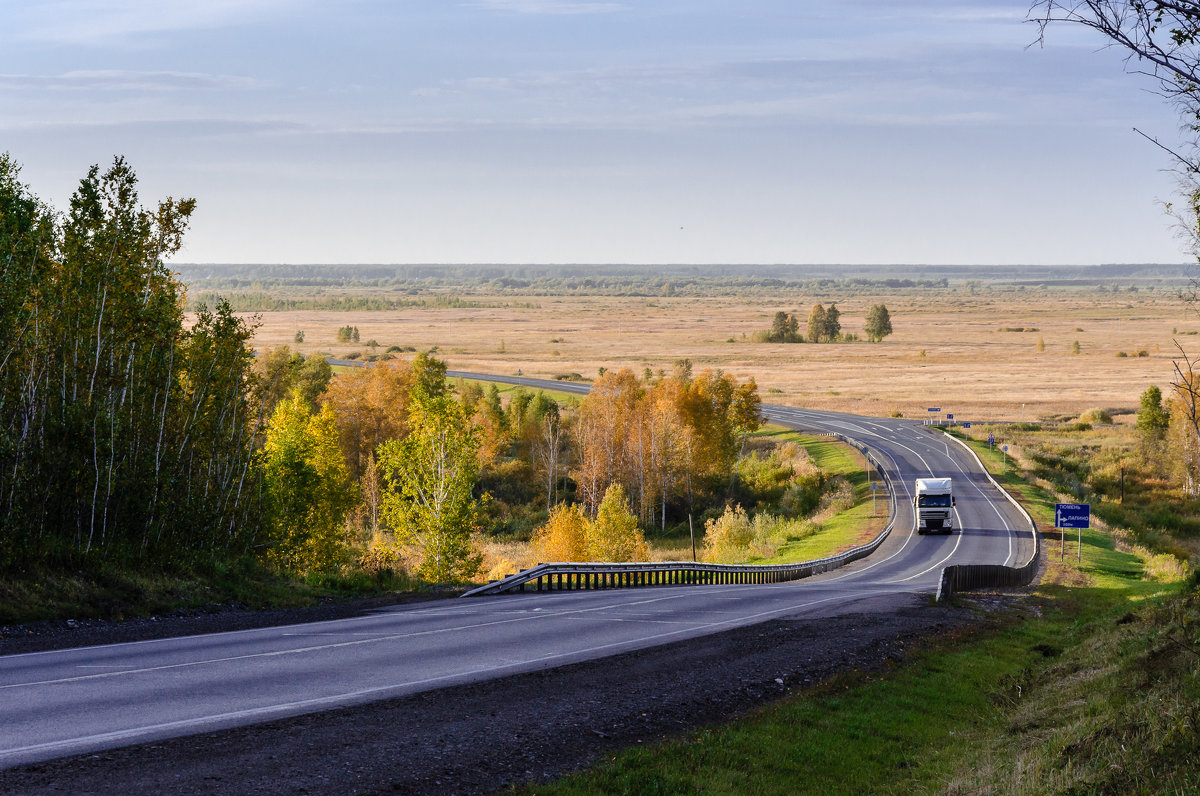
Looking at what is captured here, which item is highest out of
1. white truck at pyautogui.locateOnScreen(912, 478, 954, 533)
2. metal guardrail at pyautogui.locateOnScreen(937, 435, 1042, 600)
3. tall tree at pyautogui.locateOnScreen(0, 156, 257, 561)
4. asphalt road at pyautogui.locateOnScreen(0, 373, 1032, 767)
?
tall tree at pyautogui.locateOnScreen(0, 156, 257, 561)

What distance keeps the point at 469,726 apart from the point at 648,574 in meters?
26.7

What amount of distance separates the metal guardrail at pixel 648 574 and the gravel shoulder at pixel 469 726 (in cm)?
1155

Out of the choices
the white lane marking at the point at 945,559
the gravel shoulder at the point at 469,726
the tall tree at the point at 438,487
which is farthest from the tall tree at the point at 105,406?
the white lane marking at the point at 945,559

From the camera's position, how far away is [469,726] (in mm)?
12211

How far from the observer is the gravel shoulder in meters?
9.73

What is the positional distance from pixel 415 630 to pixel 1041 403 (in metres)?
124

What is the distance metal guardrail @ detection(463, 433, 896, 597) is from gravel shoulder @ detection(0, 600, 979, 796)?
11.6 meters

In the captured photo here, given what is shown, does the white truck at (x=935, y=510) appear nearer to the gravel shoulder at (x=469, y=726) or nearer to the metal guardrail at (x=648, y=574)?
the metal guardrail at (x=648, y=574)

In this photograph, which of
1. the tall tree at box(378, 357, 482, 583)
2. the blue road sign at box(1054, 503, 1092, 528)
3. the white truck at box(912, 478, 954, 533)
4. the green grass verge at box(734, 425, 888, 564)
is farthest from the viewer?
the white truck at box(912, 478, 954, 533)

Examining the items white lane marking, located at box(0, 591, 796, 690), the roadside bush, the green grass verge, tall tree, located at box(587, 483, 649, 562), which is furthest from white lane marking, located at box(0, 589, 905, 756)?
the roadside bush

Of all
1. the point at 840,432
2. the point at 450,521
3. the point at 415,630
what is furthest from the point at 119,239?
the point at 840,432

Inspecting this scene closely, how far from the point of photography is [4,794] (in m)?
8.80

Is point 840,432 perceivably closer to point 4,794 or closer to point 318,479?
point 318,479

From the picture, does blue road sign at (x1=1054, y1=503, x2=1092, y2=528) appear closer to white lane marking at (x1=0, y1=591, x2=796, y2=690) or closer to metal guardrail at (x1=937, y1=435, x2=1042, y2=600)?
metal guardrail at (x1=937, y1=435, x2=1042, y2=600)
